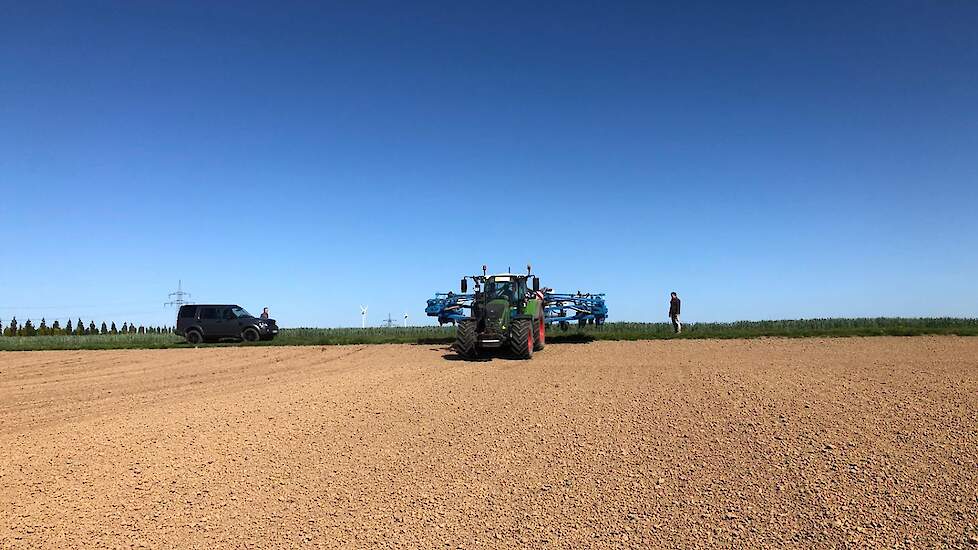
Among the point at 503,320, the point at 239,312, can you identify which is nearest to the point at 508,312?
the point at 503,320

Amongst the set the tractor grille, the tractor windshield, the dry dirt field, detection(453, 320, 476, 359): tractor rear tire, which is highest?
the tractor windshield

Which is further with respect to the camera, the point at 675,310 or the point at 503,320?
the point at 675,310

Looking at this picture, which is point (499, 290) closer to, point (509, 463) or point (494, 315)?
point (494, 315)

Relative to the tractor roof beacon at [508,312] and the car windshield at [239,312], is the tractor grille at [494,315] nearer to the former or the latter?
the tractor roof beacon at [508,312]

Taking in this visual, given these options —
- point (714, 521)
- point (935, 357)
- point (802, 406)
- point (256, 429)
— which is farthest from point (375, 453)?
point (935, 357)

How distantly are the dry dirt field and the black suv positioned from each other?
16.6m

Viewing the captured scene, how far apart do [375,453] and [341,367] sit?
31.0ft

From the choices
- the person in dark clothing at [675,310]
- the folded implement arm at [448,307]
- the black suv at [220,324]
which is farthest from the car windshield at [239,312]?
the person in dark clothing at [675,310]

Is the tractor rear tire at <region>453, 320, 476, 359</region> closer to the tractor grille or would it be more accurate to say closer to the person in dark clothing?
the tractor grille

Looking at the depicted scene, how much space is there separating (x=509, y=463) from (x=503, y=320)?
10.8 m

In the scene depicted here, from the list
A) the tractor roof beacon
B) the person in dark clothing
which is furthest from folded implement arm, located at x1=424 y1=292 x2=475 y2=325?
the person in dark clothing

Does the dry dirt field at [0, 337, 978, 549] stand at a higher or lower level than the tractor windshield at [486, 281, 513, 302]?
lower

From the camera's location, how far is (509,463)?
6543 mm

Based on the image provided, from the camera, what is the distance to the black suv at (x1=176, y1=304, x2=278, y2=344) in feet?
93.7
